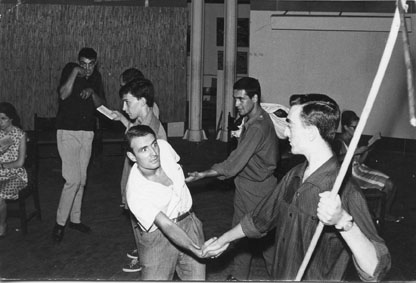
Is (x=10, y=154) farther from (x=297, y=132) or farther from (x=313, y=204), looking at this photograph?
(x=313, y=204)

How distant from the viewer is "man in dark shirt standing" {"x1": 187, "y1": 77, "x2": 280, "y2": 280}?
5.29 m

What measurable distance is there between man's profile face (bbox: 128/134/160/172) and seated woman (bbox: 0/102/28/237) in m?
2.65

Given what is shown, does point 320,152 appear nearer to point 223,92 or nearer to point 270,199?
point 270,199

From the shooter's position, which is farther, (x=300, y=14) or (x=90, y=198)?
(x=300, y=14)

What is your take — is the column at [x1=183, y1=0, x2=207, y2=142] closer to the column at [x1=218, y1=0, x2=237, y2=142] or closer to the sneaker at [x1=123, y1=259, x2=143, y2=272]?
the column at [x1=218, y1=0, x2=237, y2=142]

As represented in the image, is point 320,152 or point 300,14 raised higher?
point 300,14

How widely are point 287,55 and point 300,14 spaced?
72 centimetres

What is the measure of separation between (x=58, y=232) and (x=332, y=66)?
6.33 meters

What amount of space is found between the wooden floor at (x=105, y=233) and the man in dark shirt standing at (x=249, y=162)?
57 centimetres

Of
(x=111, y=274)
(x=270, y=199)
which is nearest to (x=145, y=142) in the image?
(x=270, y=199)

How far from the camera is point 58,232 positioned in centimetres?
674

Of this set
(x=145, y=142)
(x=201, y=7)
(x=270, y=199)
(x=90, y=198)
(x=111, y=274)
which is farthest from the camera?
(x=201, y=7)

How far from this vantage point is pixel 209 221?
759cm

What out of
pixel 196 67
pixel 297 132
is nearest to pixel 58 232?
pixel 297 132
